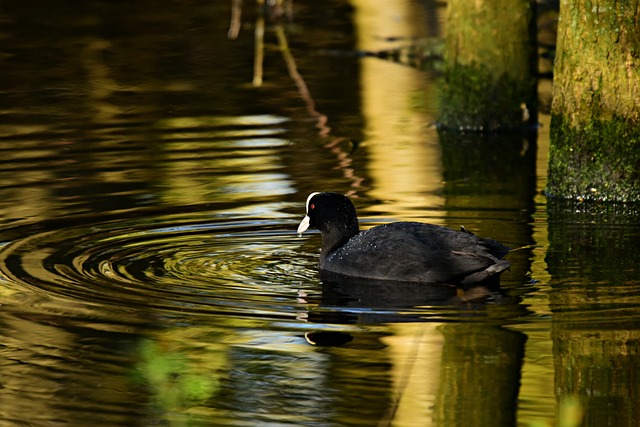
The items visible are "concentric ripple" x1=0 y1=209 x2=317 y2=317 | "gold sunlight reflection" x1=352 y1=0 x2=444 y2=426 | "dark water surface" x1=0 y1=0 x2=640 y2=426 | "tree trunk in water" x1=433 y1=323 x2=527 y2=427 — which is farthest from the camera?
"concentric ripple" x1=0 y1=209 x2=317 y2=317

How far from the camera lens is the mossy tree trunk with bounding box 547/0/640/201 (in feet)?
41.5

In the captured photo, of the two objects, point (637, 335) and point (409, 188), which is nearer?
point (637, 335)

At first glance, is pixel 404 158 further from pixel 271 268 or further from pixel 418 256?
pixel 418 256

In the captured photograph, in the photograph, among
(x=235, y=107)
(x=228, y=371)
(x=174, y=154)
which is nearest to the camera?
(x=228, y=371)

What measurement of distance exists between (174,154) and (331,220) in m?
4.71

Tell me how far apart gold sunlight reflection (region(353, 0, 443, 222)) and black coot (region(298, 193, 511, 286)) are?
1.89 m

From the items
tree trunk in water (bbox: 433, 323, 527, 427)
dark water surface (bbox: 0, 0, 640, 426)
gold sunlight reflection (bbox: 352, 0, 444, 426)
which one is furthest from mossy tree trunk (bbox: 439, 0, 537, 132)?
tree trunk in water (bbox: 433, 323, 527, 427)

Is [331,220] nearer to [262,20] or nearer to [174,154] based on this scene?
[174,154]

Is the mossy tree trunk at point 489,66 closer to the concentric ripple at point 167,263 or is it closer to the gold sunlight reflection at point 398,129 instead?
the gold sunlight reflection at point 398,129

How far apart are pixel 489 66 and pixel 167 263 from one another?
7008mm

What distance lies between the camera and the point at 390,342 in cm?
832

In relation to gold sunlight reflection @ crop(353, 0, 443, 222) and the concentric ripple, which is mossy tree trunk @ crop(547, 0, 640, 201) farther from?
the concentric ripple

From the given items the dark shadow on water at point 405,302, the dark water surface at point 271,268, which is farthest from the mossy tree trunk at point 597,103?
the dark shadow on water at point 405,302

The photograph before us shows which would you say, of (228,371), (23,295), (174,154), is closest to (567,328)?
(228,371)
